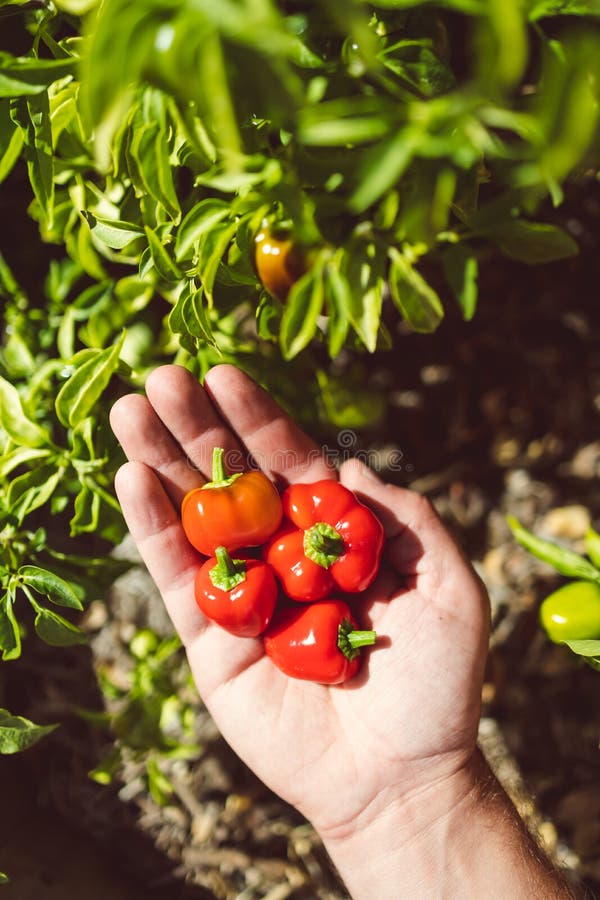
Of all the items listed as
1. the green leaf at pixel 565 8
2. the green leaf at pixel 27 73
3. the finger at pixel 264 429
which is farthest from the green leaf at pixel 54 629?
the green leaf at pixel 565 8

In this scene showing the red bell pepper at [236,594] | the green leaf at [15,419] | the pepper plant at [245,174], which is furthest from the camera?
the red bell pepper at [236,594]

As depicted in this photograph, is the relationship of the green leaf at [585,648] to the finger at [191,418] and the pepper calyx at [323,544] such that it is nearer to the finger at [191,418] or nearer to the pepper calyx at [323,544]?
the pepper calyx at [323,544]

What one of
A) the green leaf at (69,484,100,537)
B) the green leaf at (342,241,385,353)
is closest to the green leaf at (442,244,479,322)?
the green leaf at (342,241,385,353)

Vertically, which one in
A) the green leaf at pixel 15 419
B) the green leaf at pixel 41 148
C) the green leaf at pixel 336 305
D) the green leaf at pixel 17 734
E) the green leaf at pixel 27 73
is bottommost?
the green leaf at pixel 17 734

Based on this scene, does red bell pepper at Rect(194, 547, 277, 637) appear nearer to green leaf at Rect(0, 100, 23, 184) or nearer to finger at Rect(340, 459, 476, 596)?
finger at Rect(340, 459, 476, 596)

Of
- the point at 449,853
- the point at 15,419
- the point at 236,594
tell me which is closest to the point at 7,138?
the point at 15,419

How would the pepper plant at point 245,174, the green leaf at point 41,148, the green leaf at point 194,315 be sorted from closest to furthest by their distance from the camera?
the pepper plant at point 245,174 → the green leaf at point 41,148 → the green leaf at point 194,315
